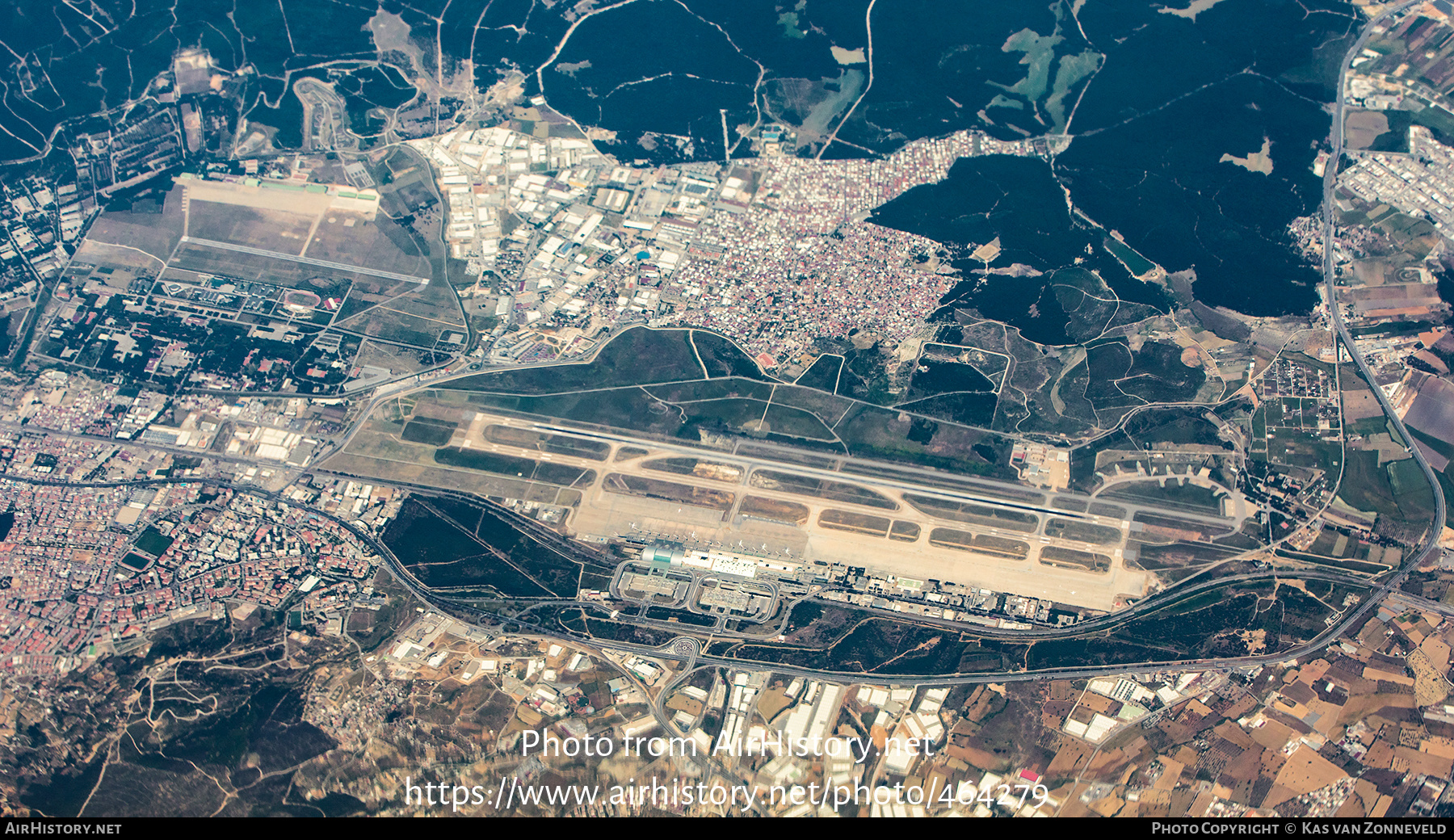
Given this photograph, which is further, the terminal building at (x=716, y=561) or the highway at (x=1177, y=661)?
the terminal building at (x=716, y=561)

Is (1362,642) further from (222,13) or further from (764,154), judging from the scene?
(222,13)

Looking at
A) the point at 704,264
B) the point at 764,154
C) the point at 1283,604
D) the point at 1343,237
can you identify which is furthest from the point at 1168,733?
the point at 764,154

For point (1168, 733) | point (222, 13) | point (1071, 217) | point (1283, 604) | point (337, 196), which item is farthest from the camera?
point (222, 13)

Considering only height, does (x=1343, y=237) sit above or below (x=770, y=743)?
above

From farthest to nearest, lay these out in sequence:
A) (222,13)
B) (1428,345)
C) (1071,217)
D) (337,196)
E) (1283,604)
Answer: (222,13) < (337,196) < (1071,217) < (1428,345) < (1283,604)

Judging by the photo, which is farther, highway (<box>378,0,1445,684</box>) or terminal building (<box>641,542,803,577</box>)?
terminal building (<box>641,542,803,577</box>)

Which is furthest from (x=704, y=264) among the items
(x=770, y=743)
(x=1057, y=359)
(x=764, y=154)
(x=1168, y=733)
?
(x=1168, y=733)

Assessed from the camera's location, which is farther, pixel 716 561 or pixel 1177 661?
pixel 716 561

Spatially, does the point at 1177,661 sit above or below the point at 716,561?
above

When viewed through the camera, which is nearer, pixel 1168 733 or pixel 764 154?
pixel 1168 733

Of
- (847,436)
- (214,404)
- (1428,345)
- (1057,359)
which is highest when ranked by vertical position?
(1428,345)
